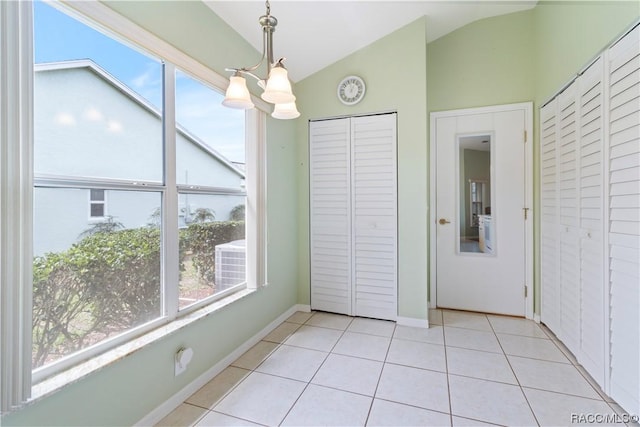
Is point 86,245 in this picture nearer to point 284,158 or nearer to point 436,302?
point 284,158

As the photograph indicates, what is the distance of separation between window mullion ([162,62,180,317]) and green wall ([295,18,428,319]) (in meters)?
1.69

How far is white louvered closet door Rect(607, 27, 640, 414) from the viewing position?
146 cm

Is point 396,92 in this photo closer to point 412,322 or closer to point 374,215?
point 374,215

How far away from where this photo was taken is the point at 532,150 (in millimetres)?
2857

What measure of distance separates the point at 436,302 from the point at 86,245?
10.4 feet

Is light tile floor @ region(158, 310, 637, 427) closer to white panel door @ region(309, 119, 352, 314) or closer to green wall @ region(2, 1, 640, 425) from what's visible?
green wall @ region(2, 1, 640, 425)

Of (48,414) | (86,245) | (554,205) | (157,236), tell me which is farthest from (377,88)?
(48,414)

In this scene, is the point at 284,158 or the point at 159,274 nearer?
the point at 159,274

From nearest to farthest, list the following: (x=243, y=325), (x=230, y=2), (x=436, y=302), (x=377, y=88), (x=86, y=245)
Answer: (x=86, y=245), (x=230, y=2), (x=243, y=325), (x=377, y=88), (x=436, y=302)

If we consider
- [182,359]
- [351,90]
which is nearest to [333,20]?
[351,90]

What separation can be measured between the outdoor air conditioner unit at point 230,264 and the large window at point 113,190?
0.11ft

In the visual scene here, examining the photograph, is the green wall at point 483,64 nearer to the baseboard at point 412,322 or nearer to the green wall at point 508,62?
the green wall at point 508,62

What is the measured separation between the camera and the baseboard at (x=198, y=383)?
5.07 ft

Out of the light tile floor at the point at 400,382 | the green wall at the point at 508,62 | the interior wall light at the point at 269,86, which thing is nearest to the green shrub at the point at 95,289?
the light tile floor at the point at 400,382
